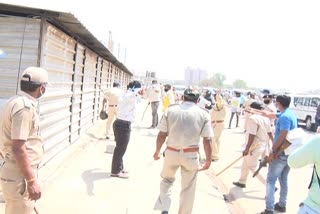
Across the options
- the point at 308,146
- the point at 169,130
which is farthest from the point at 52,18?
the point at 308,146

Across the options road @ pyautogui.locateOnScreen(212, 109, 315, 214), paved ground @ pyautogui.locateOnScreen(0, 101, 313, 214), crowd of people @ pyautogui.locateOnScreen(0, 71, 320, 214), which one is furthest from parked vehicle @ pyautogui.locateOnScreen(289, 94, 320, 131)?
crowd of people @ pyautogui.locateOnScreen(0, 71, 320, 214)

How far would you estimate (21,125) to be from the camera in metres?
2.92

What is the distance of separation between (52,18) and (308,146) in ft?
13.6

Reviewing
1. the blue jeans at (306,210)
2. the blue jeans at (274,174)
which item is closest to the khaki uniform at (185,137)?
the blue jeans at (274,174)

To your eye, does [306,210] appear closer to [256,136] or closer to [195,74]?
[256,136]

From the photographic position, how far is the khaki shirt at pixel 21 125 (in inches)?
115

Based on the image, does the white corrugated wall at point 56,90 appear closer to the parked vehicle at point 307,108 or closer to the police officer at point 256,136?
the police officer at point 256,136

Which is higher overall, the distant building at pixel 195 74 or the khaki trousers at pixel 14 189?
the distant building at pixel 195 74

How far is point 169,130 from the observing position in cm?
482

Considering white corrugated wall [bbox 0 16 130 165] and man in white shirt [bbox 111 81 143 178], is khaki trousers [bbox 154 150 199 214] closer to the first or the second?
white corrugated wall [bbox 0 16 130 165]

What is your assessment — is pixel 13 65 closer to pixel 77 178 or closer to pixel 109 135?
pixel 77 178

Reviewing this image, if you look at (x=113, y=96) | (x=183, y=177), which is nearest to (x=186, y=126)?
(x=183, y=177)

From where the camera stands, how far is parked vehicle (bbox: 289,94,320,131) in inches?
903

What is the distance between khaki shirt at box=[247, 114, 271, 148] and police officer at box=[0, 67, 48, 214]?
4594 millimetres
